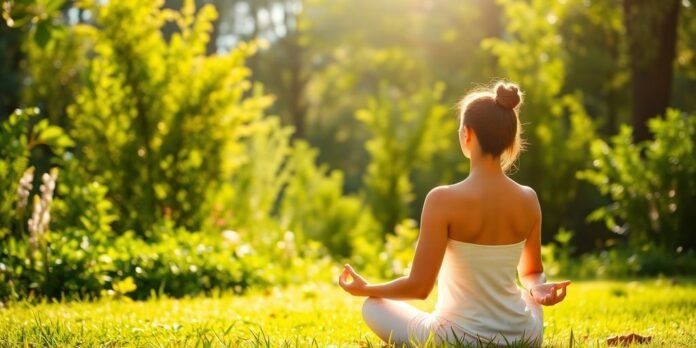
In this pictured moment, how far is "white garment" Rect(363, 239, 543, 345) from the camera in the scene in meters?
3.56

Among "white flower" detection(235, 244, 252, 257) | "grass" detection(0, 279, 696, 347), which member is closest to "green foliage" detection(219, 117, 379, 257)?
"white flower" detection(235, 244, 252, 257)

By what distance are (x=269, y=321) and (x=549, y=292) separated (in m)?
2.01

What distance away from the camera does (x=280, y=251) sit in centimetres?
943

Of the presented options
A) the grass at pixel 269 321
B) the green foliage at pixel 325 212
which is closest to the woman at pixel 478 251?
the grass at pixel 269 321

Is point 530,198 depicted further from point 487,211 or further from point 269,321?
point 269,321

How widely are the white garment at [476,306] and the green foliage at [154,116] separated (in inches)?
228

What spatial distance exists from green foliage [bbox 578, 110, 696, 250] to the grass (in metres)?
3.18

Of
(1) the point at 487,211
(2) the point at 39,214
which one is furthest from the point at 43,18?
(2) the point at 39,214

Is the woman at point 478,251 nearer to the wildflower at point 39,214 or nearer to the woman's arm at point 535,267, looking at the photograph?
the woman's arm at point 535,267

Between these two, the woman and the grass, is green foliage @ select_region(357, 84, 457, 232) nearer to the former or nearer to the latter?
the grass

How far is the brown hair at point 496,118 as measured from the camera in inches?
136

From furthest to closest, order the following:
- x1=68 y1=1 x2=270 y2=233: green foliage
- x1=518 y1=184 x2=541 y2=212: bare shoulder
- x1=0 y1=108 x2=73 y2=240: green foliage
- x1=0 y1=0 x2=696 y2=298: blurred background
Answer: x1=68 y1=1 x2=270 y2=233: green foliage
x1=0 y1=0 x2=696 y2=298: blurred background
x1=0 y1=108 x2=73 y2=240: green foliage
x1=518 y1=184 x2=541 y2=212: bare shoulder

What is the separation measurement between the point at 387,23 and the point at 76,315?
23.1 m

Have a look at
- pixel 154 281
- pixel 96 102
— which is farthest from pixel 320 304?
pixel 96 102
